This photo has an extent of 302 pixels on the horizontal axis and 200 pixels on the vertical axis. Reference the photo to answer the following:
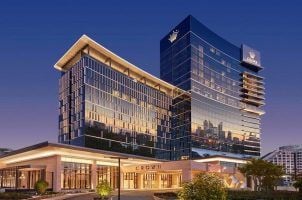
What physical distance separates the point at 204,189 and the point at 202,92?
142873mm

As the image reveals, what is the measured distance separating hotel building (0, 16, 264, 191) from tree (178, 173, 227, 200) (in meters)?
16.6

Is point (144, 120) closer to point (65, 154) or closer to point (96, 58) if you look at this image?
point (96, 58)

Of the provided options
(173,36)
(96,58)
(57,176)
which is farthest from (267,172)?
(173,36)

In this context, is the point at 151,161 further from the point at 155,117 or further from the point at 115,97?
the point at 155,117

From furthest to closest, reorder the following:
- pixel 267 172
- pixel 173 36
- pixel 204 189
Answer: pixel 173 36 → pixel 267 172 → pixel 204 189

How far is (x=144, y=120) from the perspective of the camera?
136750 millimetres

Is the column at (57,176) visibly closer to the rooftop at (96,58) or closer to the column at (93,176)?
the column at (93,176)

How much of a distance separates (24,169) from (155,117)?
7397cm

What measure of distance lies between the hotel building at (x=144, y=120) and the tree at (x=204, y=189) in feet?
54.5

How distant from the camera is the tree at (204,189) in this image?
Result: 24.5 metres

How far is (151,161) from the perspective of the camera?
312ft

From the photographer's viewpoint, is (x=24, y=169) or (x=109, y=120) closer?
(x=24, y=169)

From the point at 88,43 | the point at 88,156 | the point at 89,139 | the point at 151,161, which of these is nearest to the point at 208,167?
the point at 151,161

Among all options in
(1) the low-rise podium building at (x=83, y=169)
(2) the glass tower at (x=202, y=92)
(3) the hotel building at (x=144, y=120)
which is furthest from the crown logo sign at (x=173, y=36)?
(1) the low-rise podium building at (x=83, y=169)
